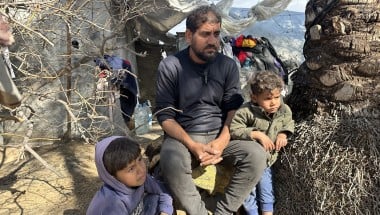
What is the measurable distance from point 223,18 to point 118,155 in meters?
6.01

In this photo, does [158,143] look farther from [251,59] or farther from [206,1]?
[206,1]

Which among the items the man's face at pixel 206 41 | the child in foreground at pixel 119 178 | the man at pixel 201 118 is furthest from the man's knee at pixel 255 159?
the man's face at pixel 206 41

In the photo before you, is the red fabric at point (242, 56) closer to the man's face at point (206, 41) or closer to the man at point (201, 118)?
the man at point (201, 118)

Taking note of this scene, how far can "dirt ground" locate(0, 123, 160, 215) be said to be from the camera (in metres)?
4.11

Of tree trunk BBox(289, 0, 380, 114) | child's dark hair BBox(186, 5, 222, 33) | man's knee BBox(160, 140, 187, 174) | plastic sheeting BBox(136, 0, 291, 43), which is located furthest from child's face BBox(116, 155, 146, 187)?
plastic sheeting BBox(136, 0, 291, 43)

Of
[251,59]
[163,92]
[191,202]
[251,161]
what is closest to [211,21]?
[163,92]

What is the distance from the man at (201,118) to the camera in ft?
8.63

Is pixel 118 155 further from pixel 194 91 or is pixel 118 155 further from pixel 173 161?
pixel 194 91

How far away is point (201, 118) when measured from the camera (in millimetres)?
2932

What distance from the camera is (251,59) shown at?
222 inches

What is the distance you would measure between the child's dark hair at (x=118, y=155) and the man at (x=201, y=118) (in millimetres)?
316

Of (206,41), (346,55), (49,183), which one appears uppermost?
(206,41)

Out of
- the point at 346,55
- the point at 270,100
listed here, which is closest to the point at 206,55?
the point at 270,100

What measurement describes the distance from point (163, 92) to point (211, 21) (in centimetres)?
60
